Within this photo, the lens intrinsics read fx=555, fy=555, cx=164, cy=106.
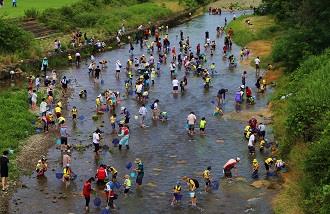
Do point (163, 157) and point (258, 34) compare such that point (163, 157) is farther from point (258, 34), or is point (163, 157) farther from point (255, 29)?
point (255, 29)

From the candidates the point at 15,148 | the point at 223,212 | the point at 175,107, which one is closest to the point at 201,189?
the point at 223,212

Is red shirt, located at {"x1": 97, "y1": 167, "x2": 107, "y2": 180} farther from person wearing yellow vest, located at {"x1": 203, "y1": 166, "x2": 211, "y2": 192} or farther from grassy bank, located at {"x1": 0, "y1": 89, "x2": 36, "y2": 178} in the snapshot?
person wearing yellow vest, located at {"x1": 203, "y1": 166, "x2": 211, "y2": 192}

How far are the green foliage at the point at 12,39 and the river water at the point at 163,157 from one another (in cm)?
728

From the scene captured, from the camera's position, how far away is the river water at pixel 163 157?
23.4 meters

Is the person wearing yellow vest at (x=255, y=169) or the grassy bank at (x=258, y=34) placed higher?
the grassy bank at (x=258, y=34)

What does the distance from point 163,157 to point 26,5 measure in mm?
41730

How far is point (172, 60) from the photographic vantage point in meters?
52.5

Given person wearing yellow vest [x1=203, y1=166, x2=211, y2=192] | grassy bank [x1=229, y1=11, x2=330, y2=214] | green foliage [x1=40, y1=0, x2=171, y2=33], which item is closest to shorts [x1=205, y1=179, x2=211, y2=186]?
person wearing yellow vest [x1=203, y1=166, x2=211, y2=192]

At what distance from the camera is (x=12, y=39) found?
158ft

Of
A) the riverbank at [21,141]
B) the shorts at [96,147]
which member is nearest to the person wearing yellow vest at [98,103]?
the riverbank at [21,141]

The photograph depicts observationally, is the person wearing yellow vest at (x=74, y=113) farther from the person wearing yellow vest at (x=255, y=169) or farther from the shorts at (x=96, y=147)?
the person wearing yellow vest at (x=255, y=169)

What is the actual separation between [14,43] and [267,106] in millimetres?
23055

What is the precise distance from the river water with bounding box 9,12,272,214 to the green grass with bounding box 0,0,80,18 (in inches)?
717

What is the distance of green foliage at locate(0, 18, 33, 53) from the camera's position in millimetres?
47469
